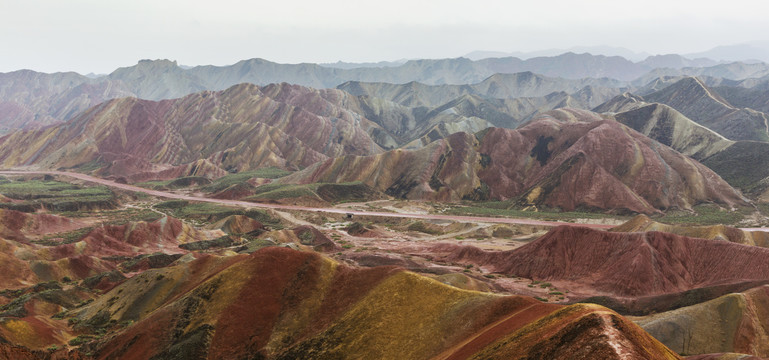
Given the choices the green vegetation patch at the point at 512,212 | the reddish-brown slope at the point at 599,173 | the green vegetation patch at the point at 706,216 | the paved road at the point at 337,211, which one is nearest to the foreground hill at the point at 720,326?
the paved road at the point at 337,211

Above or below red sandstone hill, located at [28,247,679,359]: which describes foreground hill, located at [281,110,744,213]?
below

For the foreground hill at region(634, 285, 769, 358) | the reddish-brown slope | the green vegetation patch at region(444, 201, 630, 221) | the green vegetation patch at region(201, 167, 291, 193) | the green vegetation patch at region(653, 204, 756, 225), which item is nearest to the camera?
the foreground hill at region(634, 285, 769, 358)

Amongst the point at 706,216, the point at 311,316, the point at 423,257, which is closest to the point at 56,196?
the point at 423,257

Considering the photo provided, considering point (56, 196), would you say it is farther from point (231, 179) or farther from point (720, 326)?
point (720, 326)

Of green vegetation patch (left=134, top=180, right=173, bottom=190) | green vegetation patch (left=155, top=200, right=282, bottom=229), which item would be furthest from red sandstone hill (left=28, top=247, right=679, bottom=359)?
green vegetation patch (left=134, top=180, right=173, bottom=190)

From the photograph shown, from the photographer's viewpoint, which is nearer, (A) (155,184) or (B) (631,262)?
(B) (631,262)

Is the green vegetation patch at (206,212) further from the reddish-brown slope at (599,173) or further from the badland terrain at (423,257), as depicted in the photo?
the reddish-brown slope at (599,173)

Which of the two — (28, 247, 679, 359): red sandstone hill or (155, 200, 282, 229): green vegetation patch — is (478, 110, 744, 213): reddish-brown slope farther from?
(28, 247, 679, 359): red sandstone hill

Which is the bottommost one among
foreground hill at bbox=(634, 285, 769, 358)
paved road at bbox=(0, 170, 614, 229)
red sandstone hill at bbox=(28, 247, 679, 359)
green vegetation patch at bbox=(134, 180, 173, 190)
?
paved road at bbox=(0, 170, 614, 229)
